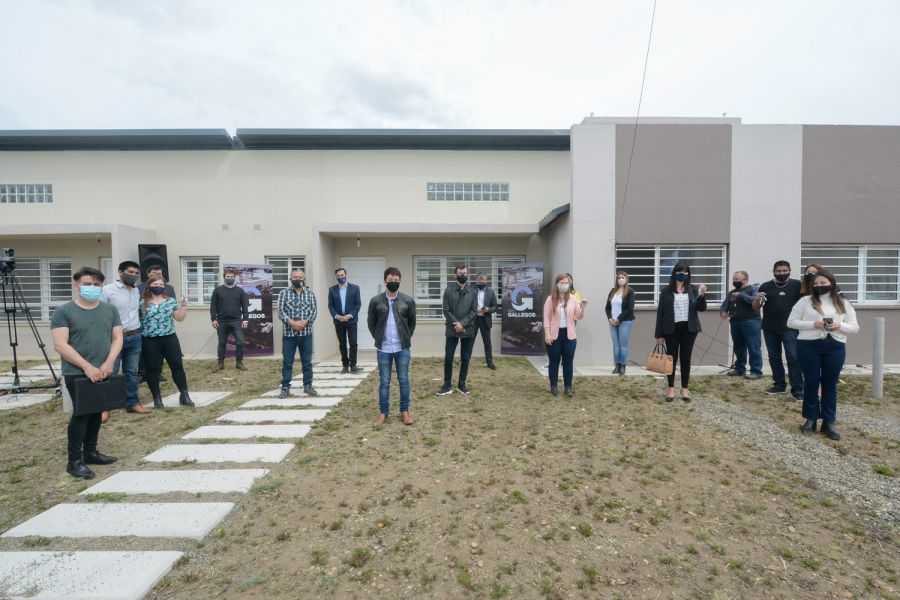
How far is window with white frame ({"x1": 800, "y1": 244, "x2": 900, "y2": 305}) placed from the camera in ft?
27.9

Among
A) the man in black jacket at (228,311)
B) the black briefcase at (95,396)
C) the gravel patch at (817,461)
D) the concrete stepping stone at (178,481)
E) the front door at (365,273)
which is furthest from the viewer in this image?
the front door at (365,273)

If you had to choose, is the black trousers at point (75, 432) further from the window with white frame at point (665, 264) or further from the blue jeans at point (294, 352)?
the window with white frame at point (665, 264)

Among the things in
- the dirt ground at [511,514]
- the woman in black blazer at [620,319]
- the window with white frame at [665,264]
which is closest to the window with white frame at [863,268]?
the window with white frame at [665,264]

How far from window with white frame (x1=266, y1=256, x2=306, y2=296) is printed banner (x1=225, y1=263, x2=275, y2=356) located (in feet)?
2.19

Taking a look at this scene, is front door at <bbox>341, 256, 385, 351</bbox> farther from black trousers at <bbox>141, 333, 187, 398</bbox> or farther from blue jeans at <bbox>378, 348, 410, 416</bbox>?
blue jeans at <bbox>378, 348, 410, 416</bbox>

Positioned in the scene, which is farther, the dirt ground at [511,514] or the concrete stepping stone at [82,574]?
the dirt ground at [511,514]

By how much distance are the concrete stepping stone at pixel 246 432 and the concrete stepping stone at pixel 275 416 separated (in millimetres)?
223

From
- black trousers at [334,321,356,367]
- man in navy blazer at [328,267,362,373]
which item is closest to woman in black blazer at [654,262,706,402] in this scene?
man in navy blazer at [328,267,362,373]

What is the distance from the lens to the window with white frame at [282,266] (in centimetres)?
1054

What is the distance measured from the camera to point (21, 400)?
255 inches

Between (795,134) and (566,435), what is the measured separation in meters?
7.85

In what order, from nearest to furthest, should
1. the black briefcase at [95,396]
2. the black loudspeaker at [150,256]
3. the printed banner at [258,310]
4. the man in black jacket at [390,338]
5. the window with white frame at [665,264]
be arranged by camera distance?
the black briefcase at [95,396]
the man in black jacket at [390,338]
the window with white frame at [665,264]
the black loudspeaker at [150,256]
the printed banner at [258,310]

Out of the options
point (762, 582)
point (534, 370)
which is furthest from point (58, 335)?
point (534, 370)

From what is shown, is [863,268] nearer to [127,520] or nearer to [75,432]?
[127,520]
